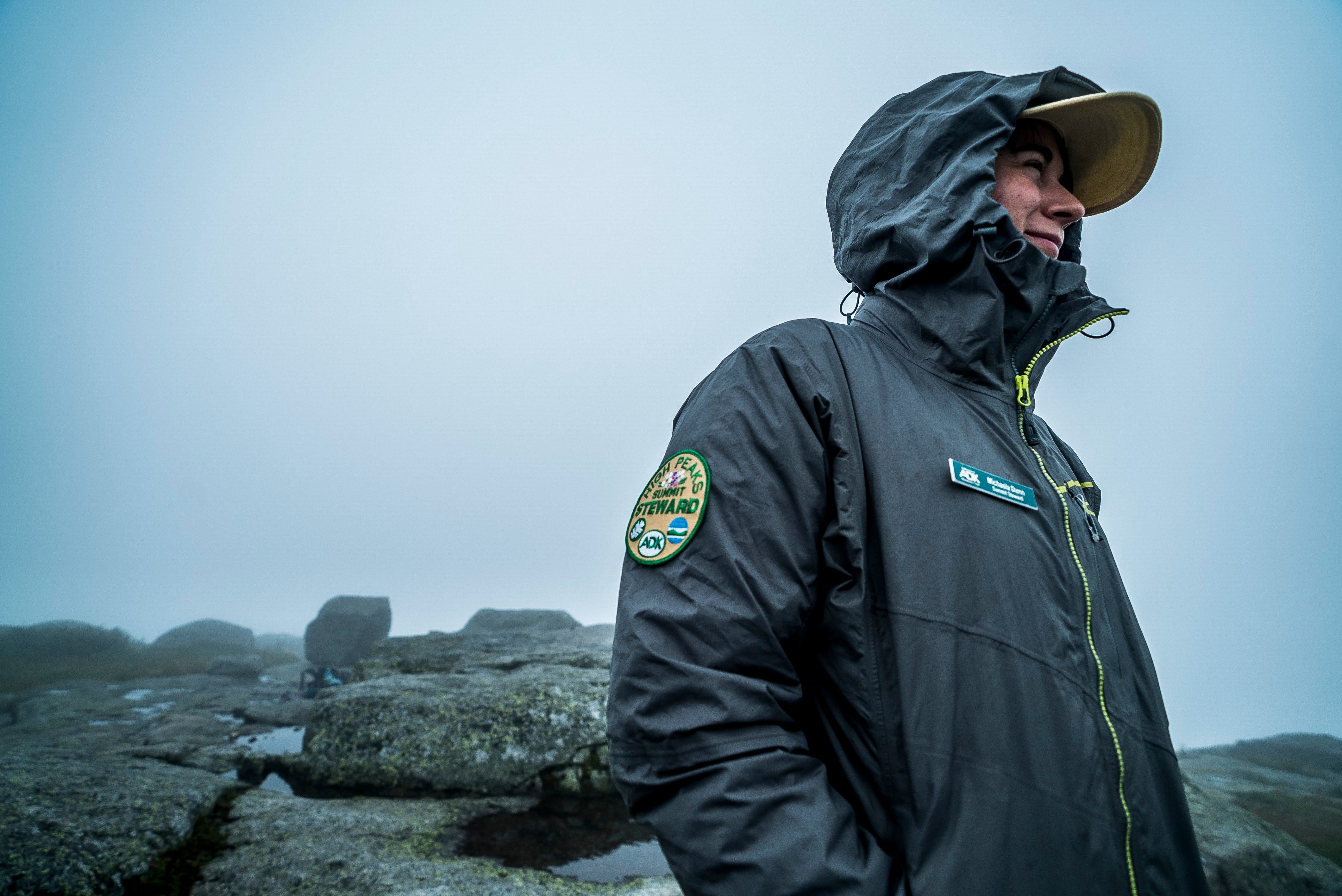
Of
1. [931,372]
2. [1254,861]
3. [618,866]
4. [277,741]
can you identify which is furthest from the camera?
[277,741]

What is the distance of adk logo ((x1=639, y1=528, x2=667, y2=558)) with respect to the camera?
55.2 inches

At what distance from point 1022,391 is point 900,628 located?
1040 mm

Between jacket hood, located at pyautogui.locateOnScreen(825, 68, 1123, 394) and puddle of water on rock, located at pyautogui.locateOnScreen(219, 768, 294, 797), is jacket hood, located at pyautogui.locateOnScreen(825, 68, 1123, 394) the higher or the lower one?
the higher one

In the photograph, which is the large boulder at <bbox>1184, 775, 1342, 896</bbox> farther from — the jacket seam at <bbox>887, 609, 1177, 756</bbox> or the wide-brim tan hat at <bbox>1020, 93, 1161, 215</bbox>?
the wide-brim tan hat at <bbox>1020, 93, 1161, 215</bbox>

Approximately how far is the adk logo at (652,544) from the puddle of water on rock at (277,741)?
7.38 m

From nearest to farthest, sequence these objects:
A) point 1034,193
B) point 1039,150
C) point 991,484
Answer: point 991,484 → point 1034,193 → point 1039,150

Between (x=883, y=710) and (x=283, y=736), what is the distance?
31.5 feet

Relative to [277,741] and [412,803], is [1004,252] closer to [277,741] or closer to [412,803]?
[412,803]

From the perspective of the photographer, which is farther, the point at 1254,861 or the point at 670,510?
the point at 1254,861

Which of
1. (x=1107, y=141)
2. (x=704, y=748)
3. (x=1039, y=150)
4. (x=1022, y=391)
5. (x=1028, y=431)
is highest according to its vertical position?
(x=1107, y=141)

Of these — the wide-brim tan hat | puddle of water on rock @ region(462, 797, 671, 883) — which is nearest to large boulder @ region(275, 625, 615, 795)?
puddle of water on rock @ region(462, 797, 671, 883)

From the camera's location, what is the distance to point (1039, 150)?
8.19 feet

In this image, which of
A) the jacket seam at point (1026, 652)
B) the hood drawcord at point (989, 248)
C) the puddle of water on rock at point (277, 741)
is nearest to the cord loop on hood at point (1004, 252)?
the hood drawcord at point (989, 248)

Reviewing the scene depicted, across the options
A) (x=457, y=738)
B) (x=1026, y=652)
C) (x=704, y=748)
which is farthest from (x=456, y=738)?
(x=1026, y=652)
